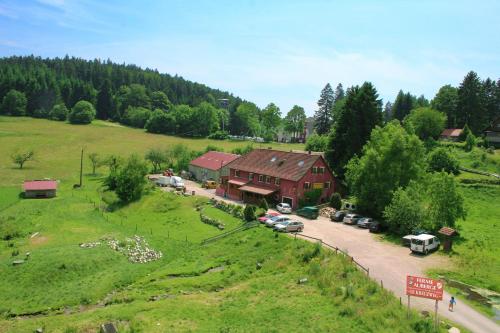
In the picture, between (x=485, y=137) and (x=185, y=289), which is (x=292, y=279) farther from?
(x=485, y=137)

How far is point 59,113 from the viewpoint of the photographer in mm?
144250

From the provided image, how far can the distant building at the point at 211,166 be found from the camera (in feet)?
231

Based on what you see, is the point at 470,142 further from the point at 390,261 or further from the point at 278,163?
the point at 390,261

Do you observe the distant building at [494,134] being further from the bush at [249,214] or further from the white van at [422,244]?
the bush at [249,214]

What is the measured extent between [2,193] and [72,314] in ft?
145

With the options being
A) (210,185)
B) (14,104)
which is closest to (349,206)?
(210,185)

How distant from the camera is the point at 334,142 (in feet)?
200

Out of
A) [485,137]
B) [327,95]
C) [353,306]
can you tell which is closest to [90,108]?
[327,95]

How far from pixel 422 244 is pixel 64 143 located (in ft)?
316

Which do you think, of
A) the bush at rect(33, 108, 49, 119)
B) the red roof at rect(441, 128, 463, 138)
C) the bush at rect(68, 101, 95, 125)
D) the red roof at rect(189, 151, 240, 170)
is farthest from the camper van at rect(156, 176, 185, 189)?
the bush at rect(33, 108, 49, 119)

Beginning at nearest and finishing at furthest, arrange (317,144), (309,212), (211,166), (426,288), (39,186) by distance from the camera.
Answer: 1. (426,288)
2. (309,212)
3. (39,186)
4. (211,166)
5. (317,144)

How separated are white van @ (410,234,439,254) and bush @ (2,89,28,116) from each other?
140175 mm

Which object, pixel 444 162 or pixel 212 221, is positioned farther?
pixel 444 162

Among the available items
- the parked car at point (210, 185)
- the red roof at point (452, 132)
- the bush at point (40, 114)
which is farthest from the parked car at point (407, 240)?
the bush at point (40, 114)
